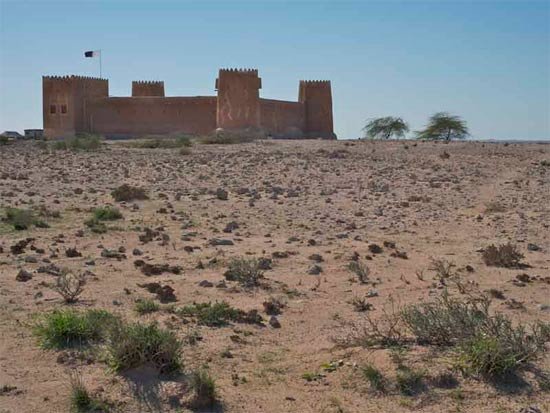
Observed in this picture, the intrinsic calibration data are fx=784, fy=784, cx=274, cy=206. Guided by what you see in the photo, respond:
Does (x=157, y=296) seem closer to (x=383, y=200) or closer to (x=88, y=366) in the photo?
(x=88, y=366)

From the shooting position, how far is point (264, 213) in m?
13.9

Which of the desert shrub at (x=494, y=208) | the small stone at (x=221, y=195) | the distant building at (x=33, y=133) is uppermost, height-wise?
the distant building at (x=33, y=133)

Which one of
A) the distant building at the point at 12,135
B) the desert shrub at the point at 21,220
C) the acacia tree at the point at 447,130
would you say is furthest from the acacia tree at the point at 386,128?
the desert shrub at the point at 21,220

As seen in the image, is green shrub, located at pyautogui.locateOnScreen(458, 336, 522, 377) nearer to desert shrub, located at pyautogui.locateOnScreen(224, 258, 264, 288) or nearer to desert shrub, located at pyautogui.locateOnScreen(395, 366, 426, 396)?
desert shrub, located at pyautogui.locateOnScreen(395, 366, 426, 396)

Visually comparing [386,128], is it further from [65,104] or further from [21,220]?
[21,220]

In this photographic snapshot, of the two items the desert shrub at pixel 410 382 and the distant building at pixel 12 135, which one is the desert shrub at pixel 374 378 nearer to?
the desert shrub at pixel 410 382

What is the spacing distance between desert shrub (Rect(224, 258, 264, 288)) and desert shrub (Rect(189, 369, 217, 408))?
3050 mm

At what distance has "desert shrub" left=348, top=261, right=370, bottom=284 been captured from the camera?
889cm

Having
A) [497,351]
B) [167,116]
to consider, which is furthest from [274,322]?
[167,116]

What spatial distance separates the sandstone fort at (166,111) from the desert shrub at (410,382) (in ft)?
116

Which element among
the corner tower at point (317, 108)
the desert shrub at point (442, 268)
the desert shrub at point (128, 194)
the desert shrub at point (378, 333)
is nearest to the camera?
the desert shrub at point (378, 333)

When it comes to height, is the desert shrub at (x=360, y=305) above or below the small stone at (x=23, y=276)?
below

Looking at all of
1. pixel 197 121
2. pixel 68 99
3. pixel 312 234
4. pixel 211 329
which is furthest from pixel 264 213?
pixel 68 99

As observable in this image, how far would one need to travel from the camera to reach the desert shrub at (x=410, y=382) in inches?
222
